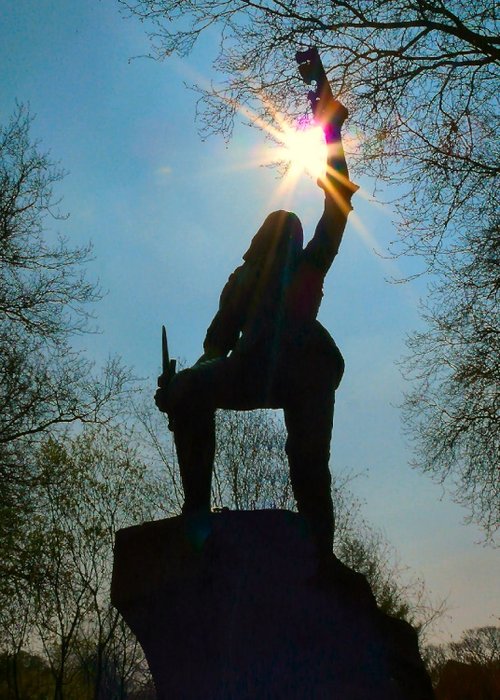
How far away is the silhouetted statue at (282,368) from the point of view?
3.38 metres

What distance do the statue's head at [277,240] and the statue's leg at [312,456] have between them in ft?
2.28

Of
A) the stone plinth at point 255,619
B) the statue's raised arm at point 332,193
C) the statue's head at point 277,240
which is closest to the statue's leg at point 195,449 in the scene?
the stone plinth at point 255,619

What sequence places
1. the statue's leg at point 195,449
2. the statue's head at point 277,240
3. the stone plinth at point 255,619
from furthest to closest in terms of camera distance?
the statue's head at point 277,240 → the statue's leg at point 195,449 → the stone plinth at point 255,619

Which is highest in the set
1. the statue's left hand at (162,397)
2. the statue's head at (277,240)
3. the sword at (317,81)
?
the sword at (317,81)

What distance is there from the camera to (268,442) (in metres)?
18.8

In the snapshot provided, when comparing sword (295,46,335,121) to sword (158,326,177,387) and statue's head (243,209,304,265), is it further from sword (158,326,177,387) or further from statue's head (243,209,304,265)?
sword (158,326,177,387)

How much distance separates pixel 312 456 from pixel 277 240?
3.41 feet

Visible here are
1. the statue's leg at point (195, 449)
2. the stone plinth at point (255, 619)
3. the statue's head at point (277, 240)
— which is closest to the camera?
the stone plinth at point (255, 619)

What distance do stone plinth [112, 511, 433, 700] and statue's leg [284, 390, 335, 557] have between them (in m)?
0.34

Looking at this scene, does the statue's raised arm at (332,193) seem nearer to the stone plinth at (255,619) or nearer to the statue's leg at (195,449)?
the statue's leg at (195,449)

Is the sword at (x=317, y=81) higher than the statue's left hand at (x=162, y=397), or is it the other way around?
the sword at (x=317, y=81)

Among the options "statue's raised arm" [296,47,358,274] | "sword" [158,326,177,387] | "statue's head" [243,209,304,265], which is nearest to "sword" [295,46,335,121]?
"statue's raised arm" [296,47,358,274]

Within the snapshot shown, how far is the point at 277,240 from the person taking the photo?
3646 millimetres

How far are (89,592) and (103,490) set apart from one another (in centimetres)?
253
